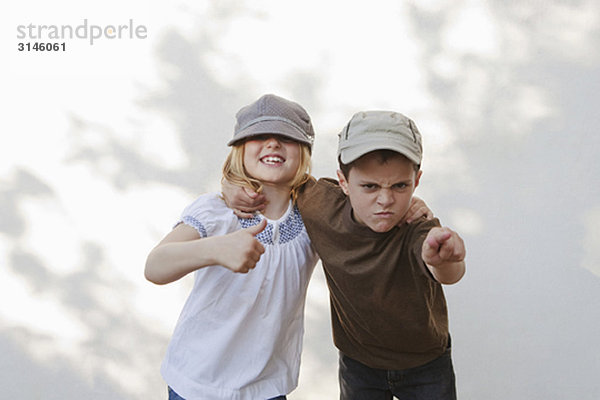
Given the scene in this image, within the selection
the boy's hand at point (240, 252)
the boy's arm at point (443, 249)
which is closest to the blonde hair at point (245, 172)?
the boy's hand at point (240, 252)

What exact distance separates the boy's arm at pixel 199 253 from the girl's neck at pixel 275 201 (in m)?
0.17

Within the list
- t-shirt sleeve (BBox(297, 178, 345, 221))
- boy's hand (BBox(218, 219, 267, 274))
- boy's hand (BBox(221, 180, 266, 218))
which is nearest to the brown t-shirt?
t-shirt sleeve (BBox(297, 178, 345, 221))

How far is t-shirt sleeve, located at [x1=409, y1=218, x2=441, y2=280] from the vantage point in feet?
4.06

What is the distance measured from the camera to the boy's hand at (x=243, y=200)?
54.4 inches

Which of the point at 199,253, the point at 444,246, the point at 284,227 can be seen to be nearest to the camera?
the point at 444,246

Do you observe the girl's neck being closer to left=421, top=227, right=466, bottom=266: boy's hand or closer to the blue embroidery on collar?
the blue embroidery on collar

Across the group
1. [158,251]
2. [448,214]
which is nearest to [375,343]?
[158,251]

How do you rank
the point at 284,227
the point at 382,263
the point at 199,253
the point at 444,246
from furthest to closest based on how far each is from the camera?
the point at 284,227 < the point at 382,263 < the point at 199,253 < the point at 444,246

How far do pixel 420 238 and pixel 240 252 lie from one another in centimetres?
35

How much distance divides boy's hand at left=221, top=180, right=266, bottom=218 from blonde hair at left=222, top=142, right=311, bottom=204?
17 mm

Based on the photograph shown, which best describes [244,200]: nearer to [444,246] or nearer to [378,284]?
[378,284]

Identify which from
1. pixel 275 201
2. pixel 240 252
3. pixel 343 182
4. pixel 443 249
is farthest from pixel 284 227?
pixel 443 249

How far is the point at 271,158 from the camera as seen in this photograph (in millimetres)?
1390

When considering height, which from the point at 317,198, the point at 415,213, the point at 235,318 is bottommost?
the point at 235,318
